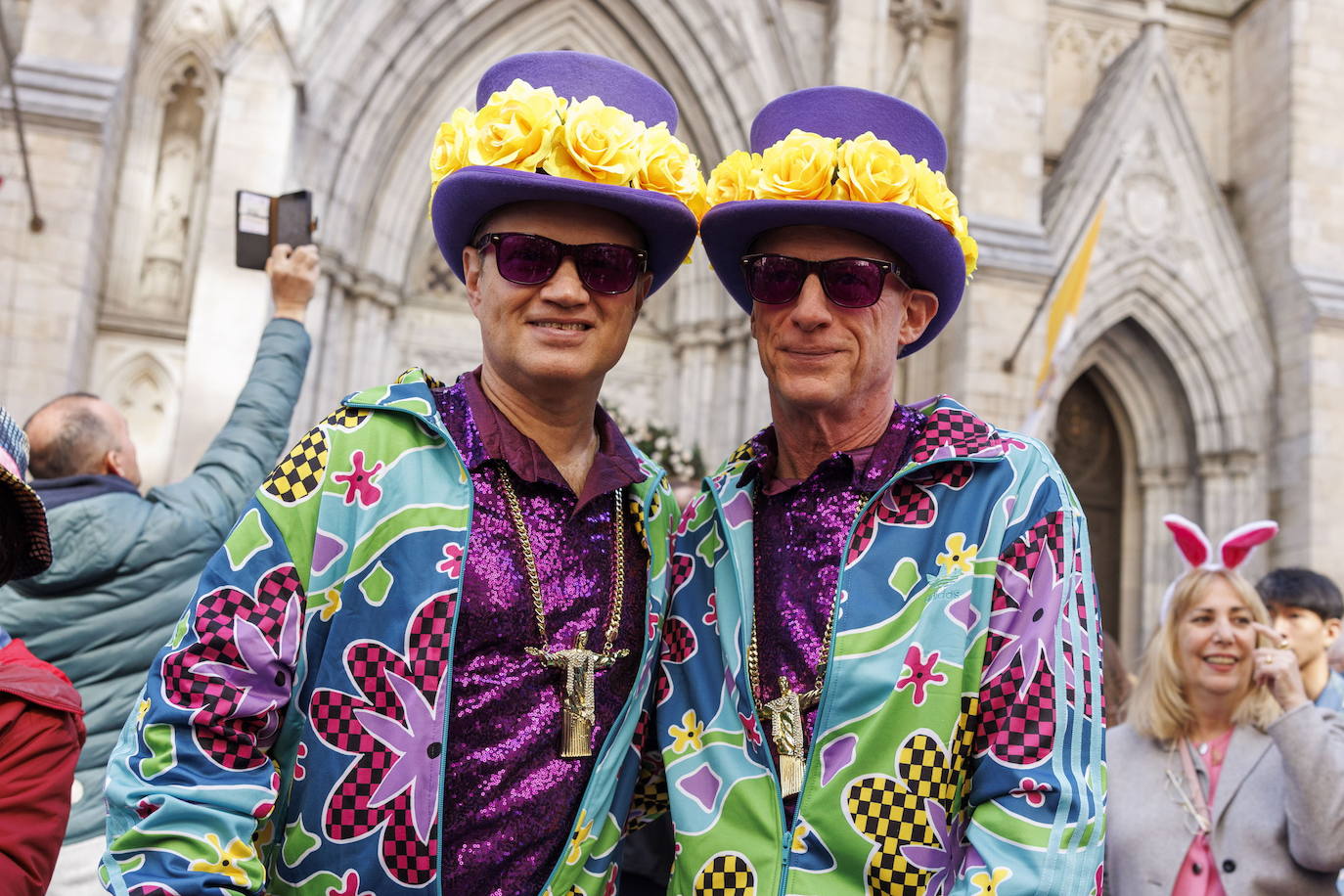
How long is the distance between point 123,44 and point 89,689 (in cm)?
720

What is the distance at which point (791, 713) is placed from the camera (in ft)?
6.08

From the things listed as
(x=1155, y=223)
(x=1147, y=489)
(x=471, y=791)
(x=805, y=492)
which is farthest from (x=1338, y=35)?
(x=471, y=791)

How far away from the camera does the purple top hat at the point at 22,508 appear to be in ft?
6.30

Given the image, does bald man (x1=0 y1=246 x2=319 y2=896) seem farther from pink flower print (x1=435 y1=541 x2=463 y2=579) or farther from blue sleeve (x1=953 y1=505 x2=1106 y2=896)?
blue sleeve (x1=953 y1=505 x2=1106 y2=896)

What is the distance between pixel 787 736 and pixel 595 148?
3.31 ft

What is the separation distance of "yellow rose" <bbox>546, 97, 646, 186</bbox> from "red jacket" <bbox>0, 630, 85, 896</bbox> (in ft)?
3.86

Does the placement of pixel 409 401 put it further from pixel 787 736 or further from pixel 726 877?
pixel 726 877

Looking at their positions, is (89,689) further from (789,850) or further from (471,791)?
(789,850)

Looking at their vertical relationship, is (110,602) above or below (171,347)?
below

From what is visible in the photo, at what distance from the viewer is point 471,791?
1.75 meters

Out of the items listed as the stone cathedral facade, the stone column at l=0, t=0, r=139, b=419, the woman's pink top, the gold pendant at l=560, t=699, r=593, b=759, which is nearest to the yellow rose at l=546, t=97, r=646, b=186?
the gold pendant at l=560, t=699, r=593, b=759

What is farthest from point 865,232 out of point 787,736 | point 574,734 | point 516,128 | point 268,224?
point 268,224

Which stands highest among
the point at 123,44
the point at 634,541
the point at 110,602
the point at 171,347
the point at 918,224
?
the point at 123,44

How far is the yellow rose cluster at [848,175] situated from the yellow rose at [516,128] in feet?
1.25
